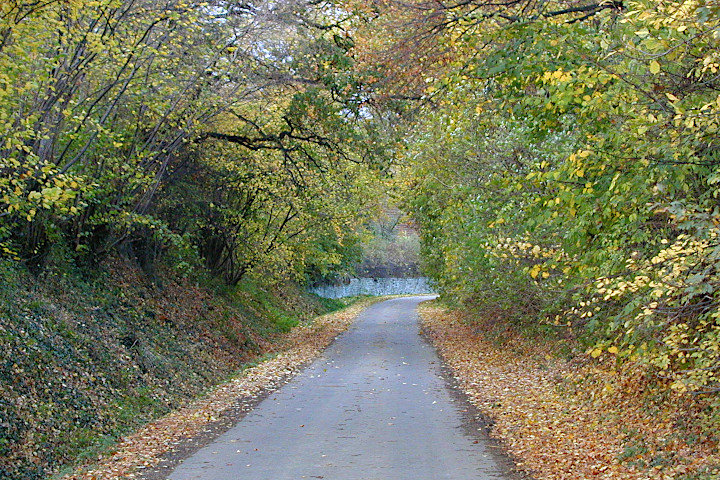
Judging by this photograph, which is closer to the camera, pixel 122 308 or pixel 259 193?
pixel 122 308

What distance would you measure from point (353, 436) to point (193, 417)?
3.01 m

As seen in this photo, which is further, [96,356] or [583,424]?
[96,356]

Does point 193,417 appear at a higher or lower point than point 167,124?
lower

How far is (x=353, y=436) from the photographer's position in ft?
31.9

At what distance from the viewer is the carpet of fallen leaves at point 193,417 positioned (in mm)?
8203

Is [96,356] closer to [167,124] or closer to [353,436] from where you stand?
[353,436]

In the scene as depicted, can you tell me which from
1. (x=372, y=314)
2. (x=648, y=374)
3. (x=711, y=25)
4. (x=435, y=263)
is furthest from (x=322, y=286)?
(x=711, y=25)

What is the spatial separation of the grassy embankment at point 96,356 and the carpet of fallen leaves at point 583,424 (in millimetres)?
5395

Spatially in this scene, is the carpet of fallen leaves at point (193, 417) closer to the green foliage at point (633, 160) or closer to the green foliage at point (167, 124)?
the green foliage at point (167, 124)

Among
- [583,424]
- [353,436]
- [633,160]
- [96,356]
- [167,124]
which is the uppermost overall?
[167,124]

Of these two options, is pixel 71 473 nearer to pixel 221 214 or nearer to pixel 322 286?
pixel 221 214

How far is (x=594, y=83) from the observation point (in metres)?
7.39

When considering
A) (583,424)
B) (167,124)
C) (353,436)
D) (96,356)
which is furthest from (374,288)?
(583,424)

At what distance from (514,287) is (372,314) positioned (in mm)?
22198
